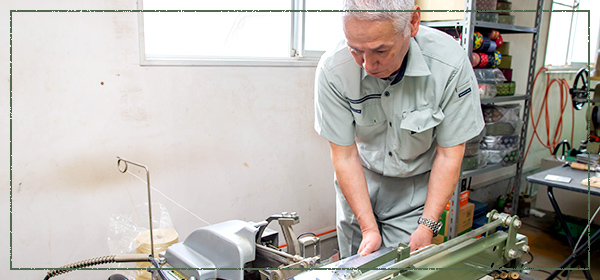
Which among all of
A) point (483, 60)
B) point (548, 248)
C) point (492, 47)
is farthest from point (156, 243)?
point (548, 248)

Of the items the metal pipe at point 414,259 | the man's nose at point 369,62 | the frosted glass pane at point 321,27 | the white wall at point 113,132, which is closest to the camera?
the metal pipe at point 414,259

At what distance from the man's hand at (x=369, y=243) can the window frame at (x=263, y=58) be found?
3.47 ft

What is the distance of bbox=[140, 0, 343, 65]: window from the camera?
5.45ft

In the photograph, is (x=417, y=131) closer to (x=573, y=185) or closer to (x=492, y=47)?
(x=573, y=185)

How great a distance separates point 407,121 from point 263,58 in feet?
3.35

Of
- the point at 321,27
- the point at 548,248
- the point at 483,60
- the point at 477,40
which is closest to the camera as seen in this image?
the point at 321,27

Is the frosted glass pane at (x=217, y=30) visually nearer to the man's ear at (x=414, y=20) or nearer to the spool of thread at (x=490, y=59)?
the man's ear at (x=414, y=20)

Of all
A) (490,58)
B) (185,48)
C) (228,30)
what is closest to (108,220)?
(185,48)

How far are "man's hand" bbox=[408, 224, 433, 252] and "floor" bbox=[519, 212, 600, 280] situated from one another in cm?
160

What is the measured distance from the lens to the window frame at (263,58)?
5.29ft

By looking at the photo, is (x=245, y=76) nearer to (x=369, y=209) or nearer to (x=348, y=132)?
(x=348, y=132)

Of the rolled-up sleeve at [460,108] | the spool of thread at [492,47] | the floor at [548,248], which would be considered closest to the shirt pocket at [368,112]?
the rolled-up sleeve at [460,108]

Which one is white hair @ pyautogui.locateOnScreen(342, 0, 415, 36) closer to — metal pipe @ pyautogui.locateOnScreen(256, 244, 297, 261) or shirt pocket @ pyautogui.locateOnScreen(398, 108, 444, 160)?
shirt pocket @ pyautogui.locateOnScreen(398, 108, 444, 160)

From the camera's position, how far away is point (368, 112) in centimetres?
124
